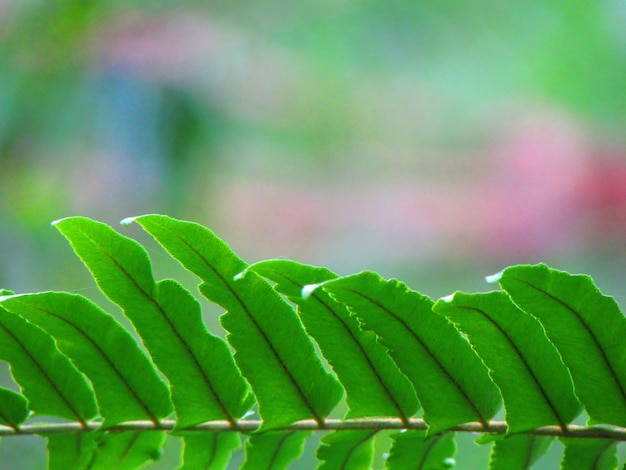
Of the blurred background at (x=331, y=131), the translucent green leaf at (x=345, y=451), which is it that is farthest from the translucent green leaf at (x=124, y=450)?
the blurred background at (x=331, y=131)

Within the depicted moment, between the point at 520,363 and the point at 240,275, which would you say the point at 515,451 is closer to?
the point at 520,363

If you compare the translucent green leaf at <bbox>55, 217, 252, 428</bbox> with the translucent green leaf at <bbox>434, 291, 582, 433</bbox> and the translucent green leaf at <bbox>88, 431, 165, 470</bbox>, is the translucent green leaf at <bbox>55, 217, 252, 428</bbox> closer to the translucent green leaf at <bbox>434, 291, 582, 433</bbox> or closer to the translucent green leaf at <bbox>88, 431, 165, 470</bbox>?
the translucent green leaf at <bbox>88, 431, 165, 470</bbox>

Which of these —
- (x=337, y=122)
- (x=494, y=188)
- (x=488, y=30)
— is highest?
(x=488, y=30)

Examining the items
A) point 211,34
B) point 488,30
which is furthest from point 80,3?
point 488,30

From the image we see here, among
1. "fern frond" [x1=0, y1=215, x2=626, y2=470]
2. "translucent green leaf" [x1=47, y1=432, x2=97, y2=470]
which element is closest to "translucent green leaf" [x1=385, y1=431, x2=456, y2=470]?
"fern frond" [x1=0, y1=215, x2=626, y2=470]

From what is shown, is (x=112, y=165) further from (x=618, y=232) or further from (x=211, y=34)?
(x=618, y=232)

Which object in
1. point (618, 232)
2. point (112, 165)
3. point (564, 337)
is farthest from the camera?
point (112, 165)
